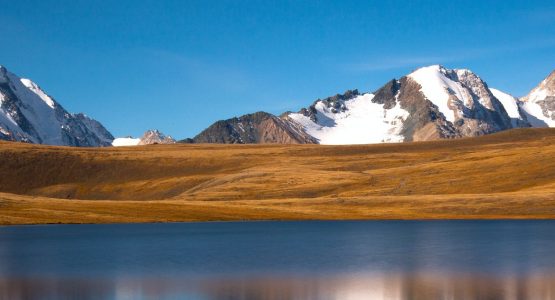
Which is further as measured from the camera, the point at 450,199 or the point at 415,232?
the point at 450,199

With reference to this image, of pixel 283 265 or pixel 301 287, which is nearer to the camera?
pixel 301 287

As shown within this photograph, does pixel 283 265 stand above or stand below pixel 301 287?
above

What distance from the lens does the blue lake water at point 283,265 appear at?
48.1 m

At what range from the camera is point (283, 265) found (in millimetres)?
63469

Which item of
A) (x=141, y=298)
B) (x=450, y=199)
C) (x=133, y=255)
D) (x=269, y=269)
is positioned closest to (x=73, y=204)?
(x=450, y=199)

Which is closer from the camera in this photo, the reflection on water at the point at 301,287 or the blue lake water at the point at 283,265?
the reflection on water at the point at 301,287

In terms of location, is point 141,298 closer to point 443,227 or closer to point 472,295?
point 472,295

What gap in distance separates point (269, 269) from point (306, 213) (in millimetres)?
98456

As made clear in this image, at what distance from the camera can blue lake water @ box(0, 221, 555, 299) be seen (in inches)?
1892

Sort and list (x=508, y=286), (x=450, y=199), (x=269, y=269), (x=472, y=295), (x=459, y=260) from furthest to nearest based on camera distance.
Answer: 1. (x=450, y=199)
2. (x=459, y=260)
3. (x=269, y=269)
4. (x=508, y=286)
5. (x=472, y=295)

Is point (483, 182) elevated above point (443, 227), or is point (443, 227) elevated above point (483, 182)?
point (483, 182)

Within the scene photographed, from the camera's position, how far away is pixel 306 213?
15862 cm

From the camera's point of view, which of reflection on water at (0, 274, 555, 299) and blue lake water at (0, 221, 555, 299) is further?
blue lake water at (0, 221, 555, 299)

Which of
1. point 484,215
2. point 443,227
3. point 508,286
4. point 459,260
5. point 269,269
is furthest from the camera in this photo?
point 484,215
